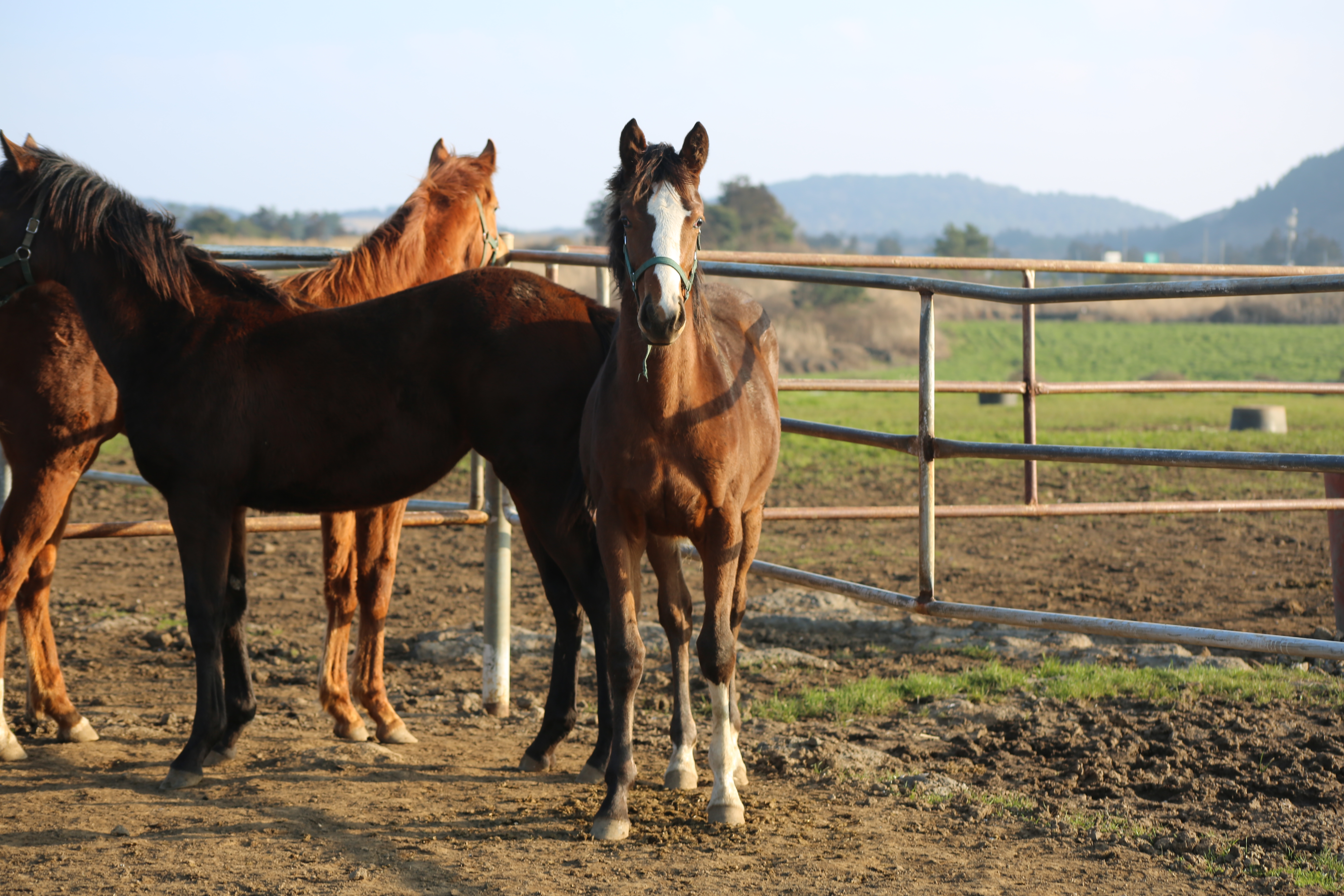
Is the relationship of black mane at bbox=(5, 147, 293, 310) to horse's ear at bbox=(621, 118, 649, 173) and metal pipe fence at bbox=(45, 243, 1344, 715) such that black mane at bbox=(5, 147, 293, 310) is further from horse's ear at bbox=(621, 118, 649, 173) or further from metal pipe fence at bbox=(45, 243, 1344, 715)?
horse's ear at bbox=(621, 118, 649, 173)

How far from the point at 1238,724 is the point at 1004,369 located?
33233 mm

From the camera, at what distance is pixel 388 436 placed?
3.62 metres

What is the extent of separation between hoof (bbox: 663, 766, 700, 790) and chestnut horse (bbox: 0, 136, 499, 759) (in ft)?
3.87

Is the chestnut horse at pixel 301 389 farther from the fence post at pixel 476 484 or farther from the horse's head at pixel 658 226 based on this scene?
the fence post at pixel 476 484

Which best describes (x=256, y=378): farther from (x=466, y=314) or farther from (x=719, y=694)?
(x=719, y=694)

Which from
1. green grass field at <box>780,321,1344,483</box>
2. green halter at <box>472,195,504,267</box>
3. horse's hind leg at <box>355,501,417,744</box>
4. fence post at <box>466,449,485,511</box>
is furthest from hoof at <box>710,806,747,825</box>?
green grass field at <box>780,321,1344,483</box>

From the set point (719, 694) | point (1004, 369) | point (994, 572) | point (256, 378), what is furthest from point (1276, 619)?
point (1004, 369)

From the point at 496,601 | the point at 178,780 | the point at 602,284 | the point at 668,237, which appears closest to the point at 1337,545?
the point at 602,284

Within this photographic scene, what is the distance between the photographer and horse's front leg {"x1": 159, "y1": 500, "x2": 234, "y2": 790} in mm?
3572

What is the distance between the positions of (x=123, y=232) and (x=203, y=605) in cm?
129

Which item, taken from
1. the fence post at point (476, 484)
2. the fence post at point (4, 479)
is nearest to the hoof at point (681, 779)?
the fence post at point (476, 484)

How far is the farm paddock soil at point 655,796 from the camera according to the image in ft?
9.21

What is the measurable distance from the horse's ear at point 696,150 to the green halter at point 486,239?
198 cm

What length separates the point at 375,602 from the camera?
4297mm
